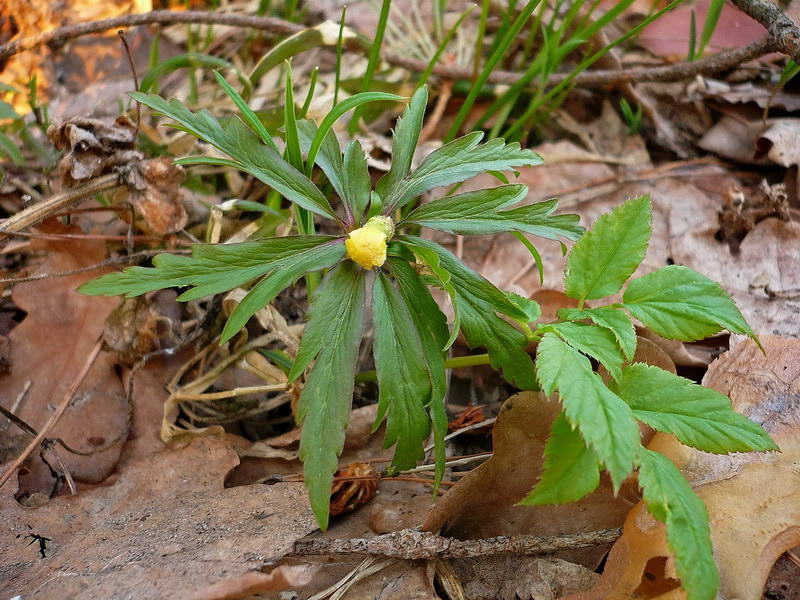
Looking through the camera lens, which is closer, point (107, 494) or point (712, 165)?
point (107, 494)

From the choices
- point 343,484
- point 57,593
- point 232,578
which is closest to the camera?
point 232,578

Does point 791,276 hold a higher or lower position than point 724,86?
lower

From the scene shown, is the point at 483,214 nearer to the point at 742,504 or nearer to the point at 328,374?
the point at 328,374

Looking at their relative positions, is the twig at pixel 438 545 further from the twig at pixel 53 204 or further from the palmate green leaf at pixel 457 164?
the twig at pixel 53 204

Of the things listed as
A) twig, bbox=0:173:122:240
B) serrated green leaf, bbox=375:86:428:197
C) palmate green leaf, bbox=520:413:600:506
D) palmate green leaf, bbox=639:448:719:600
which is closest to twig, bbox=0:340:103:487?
twig, bbox=0:173:122:240

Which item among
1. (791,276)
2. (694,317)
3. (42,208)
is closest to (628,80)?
(791,276)

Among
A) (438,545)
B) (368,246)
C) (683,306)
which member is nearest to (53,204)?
(368,246)

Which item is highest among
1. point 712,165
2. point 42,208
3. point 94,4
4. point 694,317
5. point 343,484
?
point 94,4

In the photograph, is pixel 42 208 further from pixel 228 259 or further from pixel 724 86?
pixel 724 86
